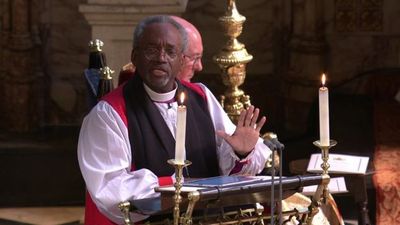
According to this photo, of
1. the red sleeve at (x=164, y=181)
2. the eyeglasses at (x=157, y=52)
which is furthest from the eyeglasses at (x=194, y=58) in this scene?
the red sleeve at (x=164, y=181)

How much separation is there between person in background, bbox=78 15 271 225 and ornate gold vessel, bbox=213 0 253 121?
1176 millimetres

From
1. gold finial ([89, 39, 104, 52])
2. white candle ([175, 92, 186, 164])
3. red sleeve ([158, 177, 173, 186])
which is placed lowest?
red sleeve ([158, 177, 173, 186])

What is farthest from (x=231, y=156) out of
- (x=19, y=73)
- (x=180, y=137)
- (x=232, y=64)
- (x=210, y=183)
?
(x=19, y=73)

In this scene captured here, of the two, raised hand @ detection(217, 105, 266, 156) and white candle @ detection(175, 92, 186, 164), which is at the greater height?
white candle @ detection(175, 92, 186, 164)

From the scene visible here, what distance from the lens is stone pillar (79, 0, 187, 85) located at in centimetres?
643

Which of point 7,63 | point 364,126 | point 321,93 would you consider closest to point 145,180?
A: point 321,93

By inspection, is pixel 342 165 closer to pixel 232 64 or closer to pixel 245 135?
pixel 232 64

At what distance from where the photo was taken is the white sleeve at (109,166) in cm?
409

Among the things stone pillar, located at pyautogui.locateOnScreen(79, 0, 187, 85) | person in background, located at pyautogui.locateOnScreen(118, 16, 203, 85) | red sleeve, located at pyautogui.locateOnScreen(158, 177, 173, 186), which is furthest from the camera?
stone pillar, located at pyautogui.locateOnScreen(79, 0, 187, 85)

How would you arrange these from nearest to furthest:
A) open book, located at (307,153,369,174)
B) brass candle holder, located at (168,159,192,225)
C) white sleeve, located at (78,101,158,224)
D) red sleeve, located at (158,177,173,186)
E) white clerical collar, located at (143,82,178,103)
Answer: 1. brass candle holder, located at (168,159,192,225)
2. white sleeve, located at (78,101,158,224)
3. red sleeve, located at (158,177,173,186)
4. white clerical collar, located at (143,82,178,103)
5. open book, located at (307,153,369,174)

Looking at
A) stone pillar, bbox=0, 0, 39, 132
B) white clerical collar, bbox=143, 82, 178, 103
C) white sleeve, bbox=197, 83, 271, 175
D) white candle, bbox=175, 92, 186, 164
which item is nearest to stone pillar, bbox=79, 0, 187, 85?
white sleeve, bbox=197, 83, 271, 175

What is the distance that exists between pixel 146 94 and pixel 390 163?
3.29m

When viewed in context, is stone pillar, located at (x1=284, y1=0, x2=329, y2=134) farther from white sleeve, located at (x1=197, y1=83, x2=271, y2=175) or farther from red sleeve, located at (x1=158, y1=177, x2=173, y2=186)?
red sleeve, located at (x1=158, y1=177, x2=173, y2=186)

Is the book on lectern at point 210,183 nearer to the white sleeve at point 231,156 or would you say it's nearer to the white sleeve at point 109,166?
the white sleeve at point 109,166
